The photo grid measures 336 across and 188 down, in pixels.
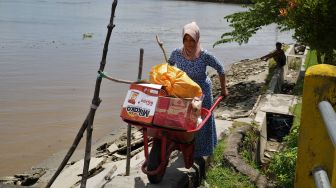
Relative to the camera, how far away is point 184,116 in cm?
420

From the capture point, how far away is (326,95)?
3053 millimetres

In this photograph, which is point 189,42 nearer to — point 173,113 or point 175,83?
point 175,83

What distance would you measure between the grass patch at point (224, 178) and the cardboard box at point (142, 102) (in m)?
Answer: 1.49

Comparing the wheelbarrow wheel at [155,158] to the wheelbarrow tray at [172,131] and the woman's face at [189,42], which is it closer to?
the wheelbarrow tray at [172,131]

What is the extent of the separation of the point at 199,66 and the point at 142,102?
1096 millimetres

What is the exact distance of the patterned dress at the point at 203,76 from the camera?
5105 mm

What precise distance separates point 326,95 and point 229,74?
15316 mm

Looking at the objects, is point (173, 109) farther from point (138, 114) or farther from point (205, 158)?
point (205, 158)

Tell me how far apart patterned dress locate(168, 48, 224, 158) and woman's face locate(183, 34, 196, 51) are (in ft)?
0.53

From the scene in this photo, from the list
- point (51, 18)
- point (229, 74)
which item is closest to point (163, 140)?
point (229, 74)

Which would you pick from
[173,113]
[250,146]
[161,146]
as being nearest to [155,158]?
[161,146]

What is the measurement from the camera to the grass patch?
5188mm

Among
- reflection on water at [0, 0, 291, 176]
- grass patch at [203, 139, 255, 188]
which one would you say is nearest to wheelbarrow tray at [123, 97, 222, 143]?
grass patch at [203, 139, 255, 188]

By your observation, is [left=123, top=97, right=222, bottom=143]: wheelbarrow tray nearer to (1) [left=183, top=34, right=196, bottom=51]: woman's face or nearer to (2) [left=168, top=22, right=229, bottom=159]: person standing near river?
(2) [left=168, top=22, right=229, bottom=159]: person standing near river
